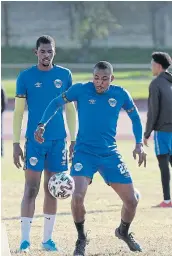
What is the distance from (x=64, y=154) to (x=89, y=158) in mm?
625

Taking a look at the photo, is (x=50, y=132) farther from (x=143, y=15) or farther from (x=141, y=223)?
(x=143, y=15)

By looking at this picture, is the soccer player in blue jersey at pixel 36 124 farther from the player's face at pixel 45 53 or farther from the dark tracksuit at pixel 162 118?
the dark tracksuit at pixel 162 118

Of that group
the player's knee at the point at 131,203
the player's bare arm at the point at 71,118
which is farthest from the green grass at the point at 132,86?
the player's knee at the point at 131,203

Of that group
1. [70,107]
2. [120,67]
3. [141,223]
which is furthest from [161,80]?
[120,67]

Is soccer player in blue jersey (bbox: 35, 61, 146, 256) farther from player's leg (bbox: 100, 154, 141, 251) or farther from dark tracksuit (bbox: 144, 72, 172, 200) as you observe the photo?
dark tracksuit (bbox: 144, 72, 172, 200)

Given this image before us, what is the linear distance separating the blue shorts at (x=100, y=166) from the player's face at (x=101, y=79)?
0.65 metres

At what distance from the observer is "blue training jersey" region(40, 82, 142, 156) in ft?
29.0

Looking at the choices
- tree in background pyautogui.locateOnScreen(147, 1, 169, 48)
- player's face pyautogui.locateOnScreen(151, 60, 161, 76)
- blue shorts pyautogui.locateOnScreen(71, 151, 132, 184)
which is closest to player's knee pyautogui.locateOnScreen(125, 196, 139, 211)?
blue shorts pyautogui.locateOnScreen(71, 151, 132, 184)

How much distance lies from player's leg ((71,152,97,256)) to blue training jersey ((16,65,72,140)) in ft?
1.75

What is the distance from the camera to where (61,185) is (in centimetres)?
888

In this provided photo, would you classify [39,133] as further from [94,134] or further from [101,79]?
[101,79]

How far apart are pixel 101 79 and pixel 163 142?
415 centimetres

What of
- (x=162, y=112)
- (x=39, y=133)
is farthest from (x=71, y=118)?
(x=162, y=112)

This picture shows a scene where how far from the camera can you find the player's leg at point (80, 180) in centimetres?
875
